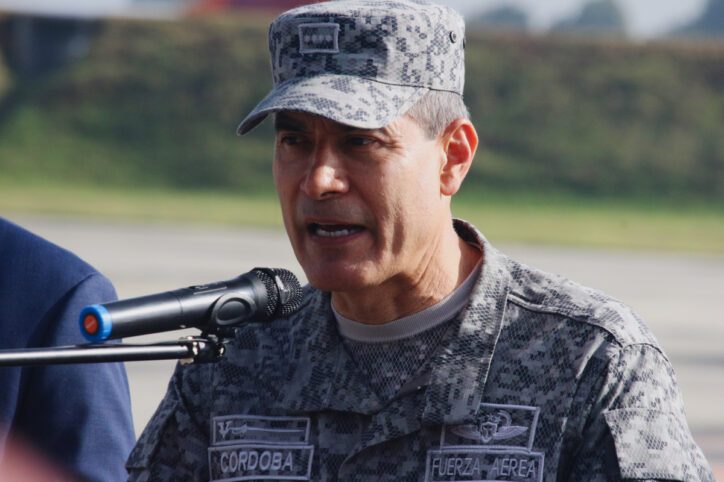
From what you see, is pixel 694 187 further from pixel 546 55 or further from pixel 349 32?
pixel 349 32

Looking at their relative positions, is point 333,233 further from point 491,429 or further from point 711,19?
point 711,19

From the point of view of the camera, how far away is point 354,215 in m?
2.27

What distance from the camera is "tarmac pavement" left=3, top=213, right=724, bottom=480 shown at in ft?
28.3

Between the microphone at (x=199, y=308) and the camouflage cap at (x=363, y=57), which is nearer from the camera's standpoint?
the microphone at (x=199, y=308)

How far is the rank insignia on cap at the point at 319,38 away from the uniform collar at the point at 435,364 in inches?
21.7

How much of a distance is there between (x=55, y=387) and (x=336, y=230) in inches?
38.0

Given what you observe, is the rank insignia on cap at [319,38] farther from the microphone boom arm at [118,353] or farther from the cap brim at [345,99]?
the microphone boom arm at [118,353]

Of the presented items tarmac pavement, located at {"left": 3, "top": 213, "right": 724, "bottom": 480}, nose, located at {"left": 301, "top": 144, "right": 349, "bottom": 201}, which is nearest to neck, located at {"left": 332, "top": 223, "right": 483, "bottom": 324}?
nose, located at {"left": 301, "top": 144, "right": 349, "bottom": 201}

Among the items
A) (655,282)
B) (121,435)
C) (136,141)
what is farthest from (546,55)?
(121,435)

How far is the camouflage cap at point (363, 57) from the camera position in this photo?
231 cm

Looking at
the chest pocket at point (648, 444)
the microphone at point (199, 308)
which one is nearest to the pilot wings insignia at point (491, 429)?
the chest pocket at point (648, 444)

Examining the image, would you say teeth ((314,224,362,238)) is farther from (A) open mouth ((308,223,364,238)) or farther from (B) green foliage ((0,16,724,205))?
(B) green foliage ((0,16,724,205))

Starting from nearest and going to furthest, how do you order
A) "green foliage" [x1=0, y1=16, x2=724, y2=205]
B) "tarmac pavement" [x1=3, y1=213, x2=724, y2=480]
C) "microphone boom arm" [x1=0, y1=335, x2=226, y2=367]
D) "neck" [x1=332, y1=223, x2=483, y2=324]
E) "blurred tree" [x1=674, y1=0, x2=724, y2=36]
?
"microphone boom arm" [x1=0, y1=335, x2=226, y2=367] < "neck" [x1=332, y1=223, x2=483, y2=324] < "tarmac pavement" [x1=3, y1=213, x2=724, y2=480] < "green foliage" [x1=0, y1=16, x2=724, y2=205] < "blurred tree" [x1=674, y1=0, x2=724, y2=36]

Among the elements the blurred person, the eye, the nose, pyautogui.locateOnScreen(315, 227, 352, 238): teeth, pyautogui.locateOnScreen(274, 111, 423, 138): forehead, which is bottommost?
the blurred person
